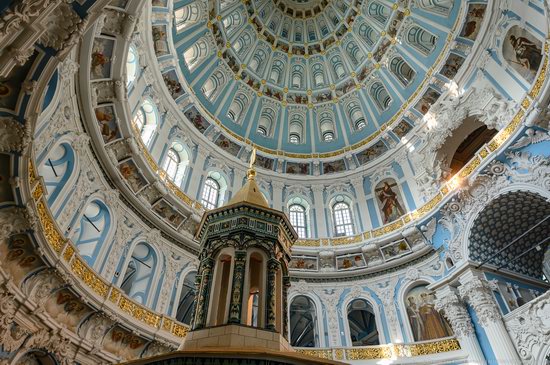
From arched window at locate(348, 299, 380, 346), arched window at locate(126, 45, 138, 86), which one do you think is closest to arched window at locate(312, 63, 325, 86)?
arched window at locate(126, 45, 138, 86)

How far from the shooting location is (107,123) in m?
13.3

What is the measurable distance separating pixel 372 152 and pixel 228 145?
940cm

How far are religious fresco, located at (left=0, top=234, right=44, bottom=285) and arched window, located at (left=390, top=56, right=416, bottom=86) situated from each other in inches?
868

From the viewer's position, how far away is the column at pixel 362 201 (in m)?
20.5

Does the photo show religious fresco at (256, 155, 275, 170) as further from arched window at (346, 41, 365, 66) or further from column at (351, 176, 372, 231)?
arched window at (346, 41, 365, 66)

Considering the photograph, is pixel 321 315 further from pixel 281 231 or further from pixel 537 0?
pixel 537 0

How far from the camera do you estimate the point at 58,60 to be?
712 centimetres

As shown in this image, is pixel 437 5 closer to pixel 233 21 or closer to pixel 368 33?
pixel 368 33

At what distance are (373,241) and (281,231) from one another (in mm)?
11912

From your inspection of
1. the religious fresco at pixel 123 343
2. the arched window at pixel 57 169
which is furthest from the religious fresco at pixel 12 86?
the religious fresco at pixel 123 343

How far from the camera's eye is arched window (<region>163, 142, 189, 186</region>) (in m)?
18.3

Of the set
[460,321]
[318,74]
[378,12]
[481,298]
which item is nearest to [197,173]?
[460,321]

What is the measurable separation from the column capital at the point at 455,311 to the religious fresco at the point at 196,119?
15154 millimetres

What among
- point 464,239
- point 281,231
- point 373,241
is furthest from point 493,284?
point 281,231
